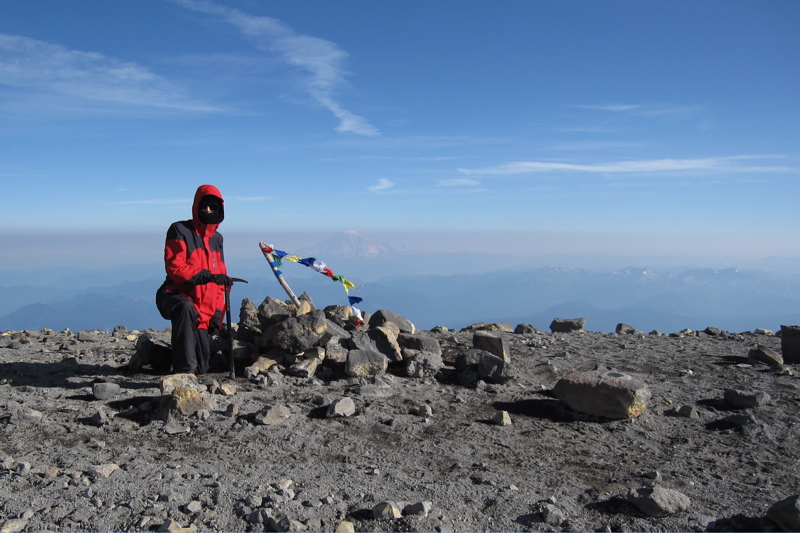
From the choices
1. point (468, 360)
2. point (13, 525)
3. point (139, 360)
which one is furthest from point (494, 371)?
point (13, 525)

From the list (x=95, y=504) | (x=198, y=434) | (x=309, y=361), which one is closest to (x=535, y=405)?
(x=309, y=361)

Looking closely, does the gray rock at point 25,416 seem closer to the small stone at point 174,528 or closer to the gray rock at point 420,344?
the small stone at point 174,528

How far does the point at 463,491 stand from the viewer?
420 cm

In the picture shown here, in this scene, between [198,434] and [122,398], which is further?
[122,398]

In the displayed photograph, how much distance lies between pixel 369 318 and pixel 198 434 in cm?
506

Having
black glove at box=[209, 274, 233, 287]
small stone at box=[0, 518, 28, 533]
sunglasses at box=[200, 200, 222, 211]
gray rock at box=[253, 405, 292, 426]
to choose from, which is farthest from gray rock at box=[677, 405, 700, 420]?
sunglasses at box=[200, 200, 222, 211]

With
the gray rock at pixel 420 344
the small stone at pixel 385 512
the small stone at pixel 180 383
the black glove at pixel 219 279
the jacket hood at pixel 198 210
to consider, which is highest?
the jacket hood at pixel 198 210

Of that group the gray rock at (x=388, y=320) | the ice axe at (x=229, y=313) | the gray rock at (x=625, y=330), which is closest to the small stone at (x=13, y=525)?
the ice axe at (x=229, y=313)

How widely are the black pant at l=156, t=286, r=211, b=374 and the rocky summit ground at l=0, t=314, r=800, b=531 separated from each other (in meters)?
0.47

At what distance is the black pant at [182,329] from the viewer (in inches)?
280

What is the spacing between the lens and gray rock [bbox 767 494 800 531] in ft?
11.5

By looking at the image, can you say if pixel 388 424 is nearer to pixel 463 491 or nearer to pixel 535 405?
pixel 463 491

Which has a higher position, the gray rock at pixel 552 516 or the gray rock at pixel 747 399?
the gray rock at pixel 747 399

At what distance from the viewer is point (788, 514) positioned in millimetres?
3549
